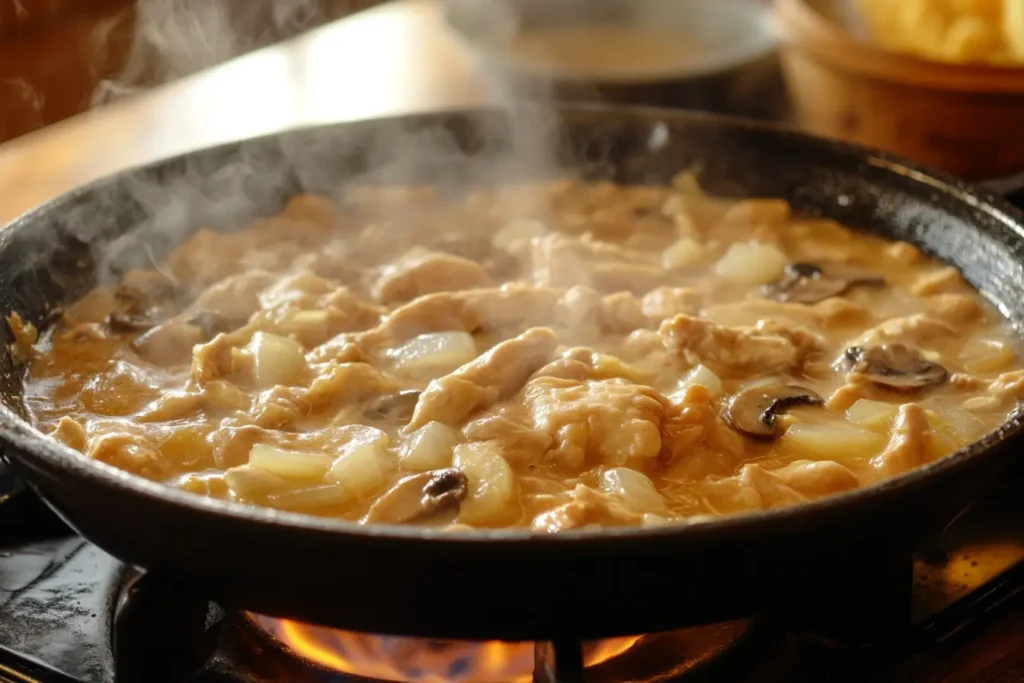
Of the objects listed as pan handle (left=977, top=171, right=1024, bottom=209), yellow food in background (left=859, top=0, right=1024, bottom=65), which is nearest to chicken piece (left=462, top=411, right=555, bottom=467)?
pan handle (left=977, top=171, right=1024, bottom=209)

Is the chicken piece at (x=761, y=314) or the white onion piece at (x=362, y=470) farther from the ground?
the chicken piece at (x=761, y=314)

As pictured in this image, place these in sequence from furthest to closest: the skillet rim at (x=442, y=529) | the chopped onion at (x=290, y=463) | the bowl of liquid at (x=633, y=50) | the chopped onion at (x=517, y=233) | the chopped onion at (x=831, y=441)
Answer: the bowl of liquid at (x=633, y=50) → the chopped onion at (x=517, y=233) → the chopped onion at (x=831, y=441) → the chopped onion at (x=290, y=463) → the skillet rim at (x=442, y=529)

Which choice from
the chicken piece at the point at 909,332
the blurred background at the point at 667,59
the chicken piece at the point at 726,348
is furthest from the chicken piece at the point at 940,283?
the blurred background at the point at 667,59

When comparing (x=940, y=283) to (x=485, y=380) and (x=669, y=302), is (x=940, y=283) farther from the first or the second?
(x=485, y=380)

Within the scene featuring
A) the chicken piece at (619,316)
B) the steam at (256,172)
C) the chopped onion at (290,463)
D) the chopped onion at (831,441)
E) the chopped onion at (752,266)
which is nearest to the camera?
the chopped onion at (290,463)

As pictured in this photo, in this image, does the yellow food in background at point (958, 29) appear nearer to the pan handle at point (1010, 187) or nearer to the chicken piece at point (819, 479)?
the pan handle at point (1010, 187)

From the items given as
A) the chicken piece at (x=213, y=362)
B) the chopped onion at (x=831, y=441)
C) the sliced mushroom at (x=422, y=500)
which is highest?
the chicken piece at (x=213, y=362)

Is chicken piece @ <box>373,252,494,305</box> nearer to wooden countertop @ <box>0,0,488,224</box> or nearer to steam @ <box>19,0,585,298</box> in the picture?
steam @ <box>19,0,585,298</box>
